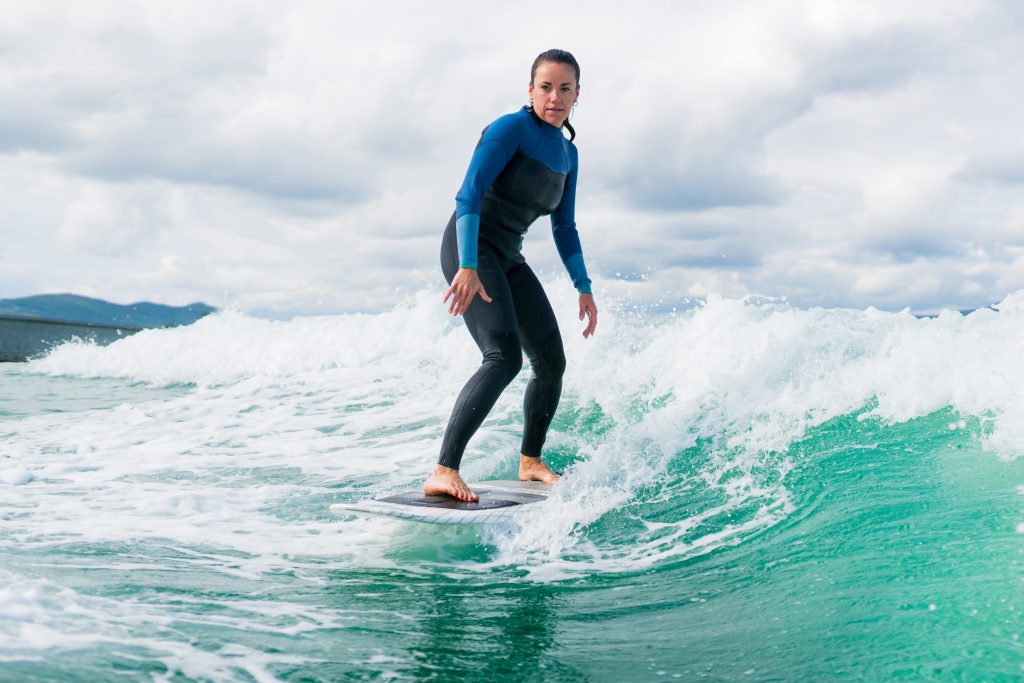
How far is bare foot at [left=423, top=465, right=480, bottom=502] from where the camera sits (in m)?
4.09

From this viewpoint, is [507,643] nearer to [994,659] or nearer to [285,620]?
[285,620]

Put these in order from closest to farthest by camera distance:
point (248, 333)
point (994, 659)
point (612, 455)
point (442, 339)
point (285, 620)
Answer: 1. point (994, 659)
2. point (285, 620)
3. point (612, 455)
4. point (442, 339)
5. point (248, 333)

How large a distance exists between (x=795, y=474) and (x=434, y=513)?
6.59 ft

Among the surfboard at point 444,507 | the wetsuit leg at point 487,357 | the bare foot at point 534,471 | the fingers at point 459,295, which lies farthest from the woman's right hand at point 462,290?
the bare foot at point 534,471

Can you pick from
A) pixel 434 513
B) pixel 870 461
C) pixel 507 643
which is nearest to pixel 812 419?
pixel 870 461

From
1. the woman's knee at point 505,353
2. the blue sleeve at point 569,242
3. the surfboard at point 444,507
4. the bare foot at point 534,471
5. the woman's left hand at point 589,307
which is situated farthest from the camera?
the woman's left hand at point 589,307

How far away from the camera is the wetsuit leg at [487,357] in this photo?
404 centimetres

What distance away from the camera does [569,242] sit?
16.1 ft

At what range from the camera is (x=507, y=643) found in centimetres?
281

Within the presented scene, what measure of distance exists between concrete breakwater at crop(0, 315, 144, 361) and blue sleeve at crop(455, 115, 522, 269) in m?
19.1

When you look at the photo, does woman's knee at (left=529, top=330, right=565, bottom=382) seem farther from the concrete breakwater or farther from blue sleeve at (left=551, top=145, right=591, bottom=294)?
→ the concrete breakwater

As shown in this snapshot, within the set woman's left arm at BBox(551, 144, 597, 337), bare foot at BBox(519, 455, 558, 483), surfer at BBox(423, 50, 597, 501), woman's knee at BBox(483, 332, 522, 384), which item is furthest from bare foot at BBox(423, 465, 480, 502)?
woman's left arm at BBox(551, 144, 597, 337)

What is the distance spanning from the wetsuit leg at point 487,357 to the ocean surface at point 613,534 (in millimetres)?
498

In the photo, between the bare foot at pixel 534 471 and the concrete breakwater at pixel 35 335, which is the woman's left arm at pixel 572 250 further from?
the concrete breakwater at pixel 35 335
